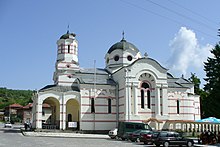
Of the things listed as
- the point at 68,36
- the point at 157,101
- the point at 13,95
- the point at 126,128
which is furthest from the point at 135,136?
the point at 13,95

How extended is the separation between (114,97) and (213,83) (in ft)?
59.2

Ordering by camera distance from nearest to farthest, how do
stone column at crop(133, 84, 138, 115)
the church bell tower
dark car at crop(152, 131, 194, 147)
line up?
1. dark car at crop(152, 131, 194, 147)
2. stone column at crop(133, 84, 138, 115)
3. the church bell tower

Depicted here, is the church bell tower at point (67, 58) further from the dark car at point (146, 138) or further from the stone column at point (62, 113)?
the dark car at point (146, 138)

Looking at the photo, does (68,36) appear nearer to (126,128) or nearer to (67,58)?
(67,58)

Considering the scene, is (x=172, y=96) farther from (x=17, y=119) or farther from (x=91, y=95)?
(x=17, y=119)

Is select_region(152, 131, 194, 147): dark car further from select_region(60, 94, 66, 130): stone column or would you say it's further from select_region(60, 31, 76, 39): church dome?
select_region(60, 31, 76, 39): church dome

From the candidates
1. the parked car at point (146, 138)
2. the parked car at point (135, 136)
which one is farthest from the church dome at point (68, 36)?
the parked car at point (146, 138)

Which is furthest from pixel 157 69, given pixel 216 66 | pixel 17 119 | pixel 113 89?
pixel 17 119

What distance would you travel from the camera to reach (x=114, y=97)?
48.9 m

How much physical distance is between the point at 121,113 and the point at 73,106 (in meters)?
8.39

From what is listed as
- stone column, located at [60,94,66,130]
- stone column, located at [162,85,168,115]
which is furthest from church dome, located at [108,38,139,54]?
stone column, located at [60,94,66,130]

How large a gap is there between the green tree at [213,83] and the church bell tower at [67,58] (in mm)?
23276

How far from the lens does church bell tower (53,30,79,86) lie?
51531 millimetres

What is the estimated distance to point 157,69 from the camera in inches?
1905
